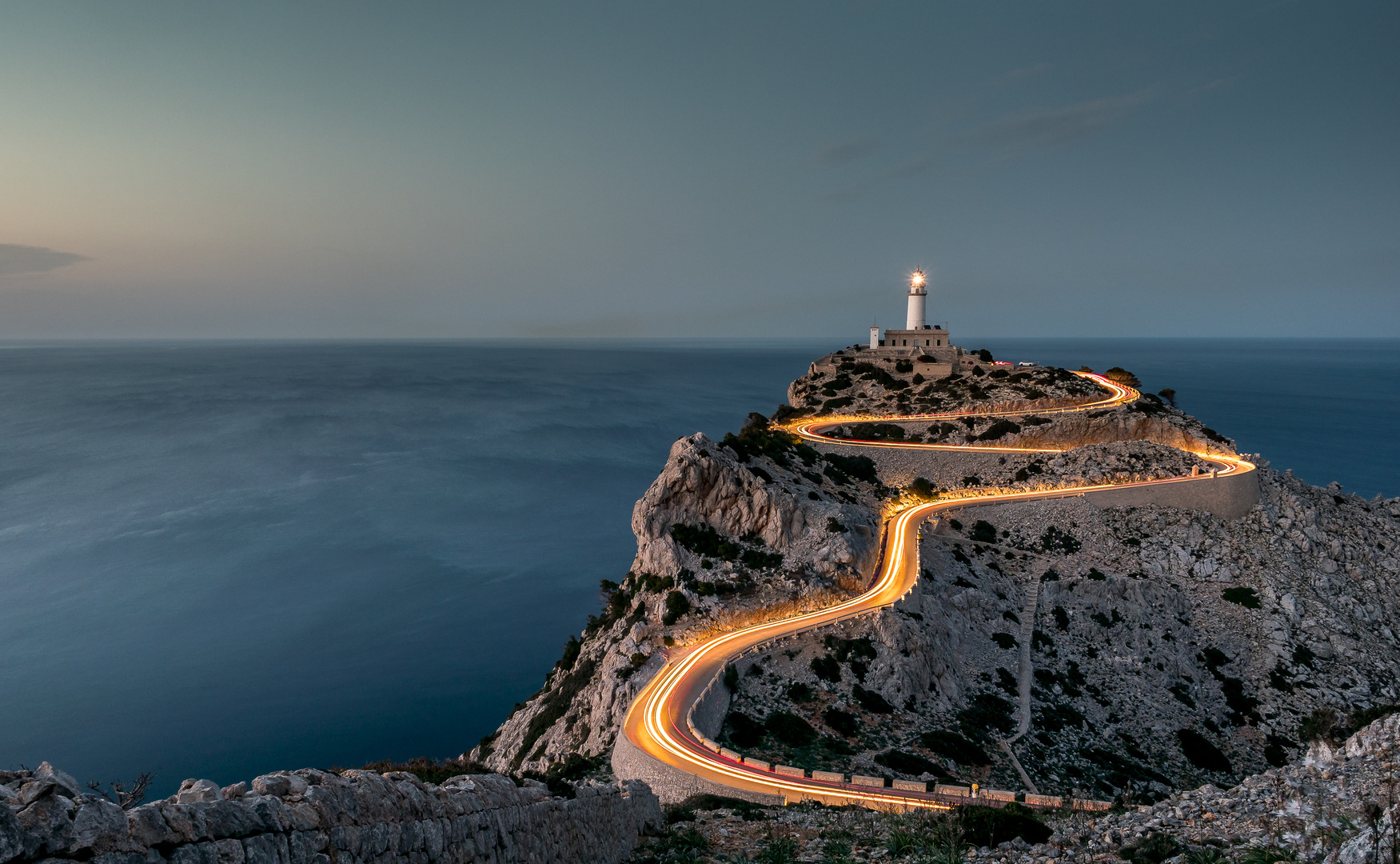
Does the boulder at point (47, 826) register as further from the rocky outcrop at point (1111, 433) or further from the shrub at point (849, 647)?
the rocky outcrop at point (1111, 433)

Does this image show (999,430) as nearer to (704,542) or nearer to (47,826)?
(704,542)

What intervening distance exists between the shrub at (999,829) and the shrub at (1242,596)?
4197cm

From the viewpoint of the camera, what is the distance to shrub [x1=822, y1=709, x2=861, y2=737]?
1118 inches

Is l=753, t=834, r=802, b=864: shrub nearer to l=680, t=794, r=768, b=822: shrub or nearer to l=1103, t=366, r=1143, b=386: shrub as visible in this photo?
l=680, t=794, r=768, b=822: shrub

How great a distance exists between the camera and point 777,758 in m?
25.5

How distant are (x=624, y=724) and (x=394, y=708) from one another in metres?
30.9

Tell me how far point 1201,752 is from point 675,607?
90.4 feet

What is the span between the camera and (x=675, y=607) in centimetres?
3544

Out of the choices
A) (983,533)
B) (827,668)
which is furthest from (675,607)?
(983,533)

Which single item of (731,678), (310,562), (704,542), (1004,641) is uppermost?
(704,542)

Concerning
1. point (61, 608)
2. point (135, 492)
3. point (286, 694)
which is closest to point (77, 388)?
point (135, 492)

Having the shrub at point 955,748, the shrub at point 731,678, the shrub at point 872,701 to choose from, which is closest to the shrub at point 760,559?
the shrub at point 731,678

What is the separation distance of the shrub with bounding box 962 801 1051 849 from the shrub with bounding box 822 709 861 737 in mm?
15640

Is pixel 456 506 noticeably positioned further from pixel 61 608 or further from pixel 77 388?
pixel 77 388
